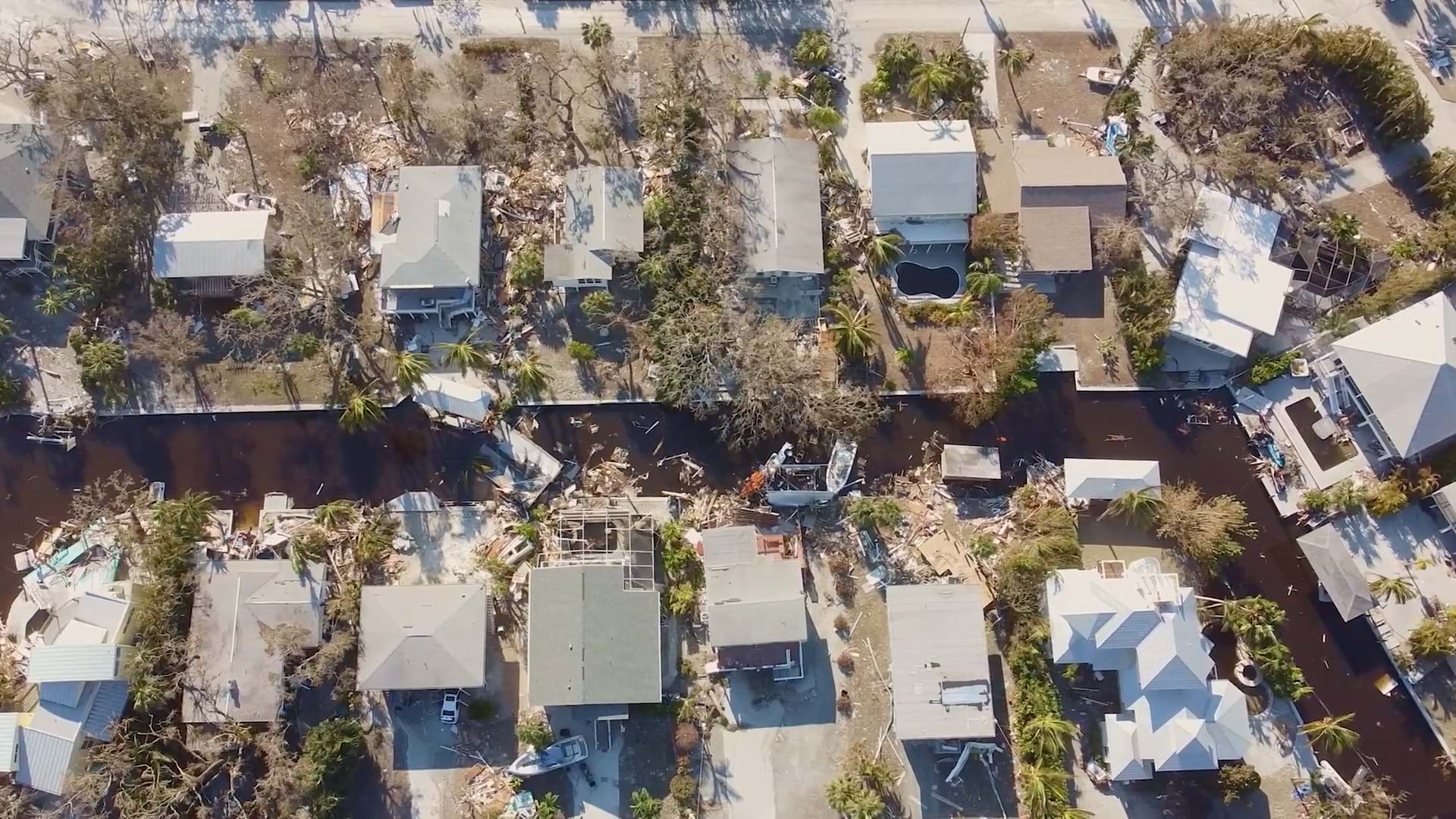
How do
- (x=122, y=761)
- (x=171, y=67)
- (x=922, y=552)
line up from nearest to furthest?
(x=122, y=761) → (x=922, y=552) → (x=171, y=67)

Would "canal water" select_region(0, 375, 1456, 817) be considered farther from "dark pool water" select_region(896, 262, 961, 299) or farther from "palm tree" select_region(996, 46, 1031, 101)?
"palm tree" select_region(996, 46, 1031, 101)

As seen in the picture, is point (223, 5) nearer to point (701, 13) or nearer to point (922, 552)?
point (701, 13)

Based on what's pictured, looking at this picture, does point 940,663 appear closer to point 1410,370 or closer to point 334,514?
point 1410,370

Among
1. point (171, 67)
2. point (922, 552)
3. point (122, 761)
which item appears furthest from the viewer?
point (171, 67)

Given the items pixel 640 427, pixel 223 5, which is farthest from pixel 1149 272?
pixel 223 5

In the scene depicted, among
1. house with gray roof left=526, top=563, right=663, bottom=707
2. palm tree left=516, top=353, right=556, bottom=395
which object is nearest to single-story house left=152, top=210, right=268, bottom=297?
palm tree left=516, top=353, right=556, bottom=395

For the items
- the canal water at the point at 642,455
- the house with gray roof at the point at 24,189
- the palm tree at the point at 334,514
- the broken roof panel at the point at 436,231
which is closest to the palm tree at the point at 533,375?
the canal water at the point at 642,455

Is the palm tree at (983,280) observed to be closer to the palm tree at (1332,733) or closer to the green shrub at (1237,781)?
the green shrub at (1237,781)
